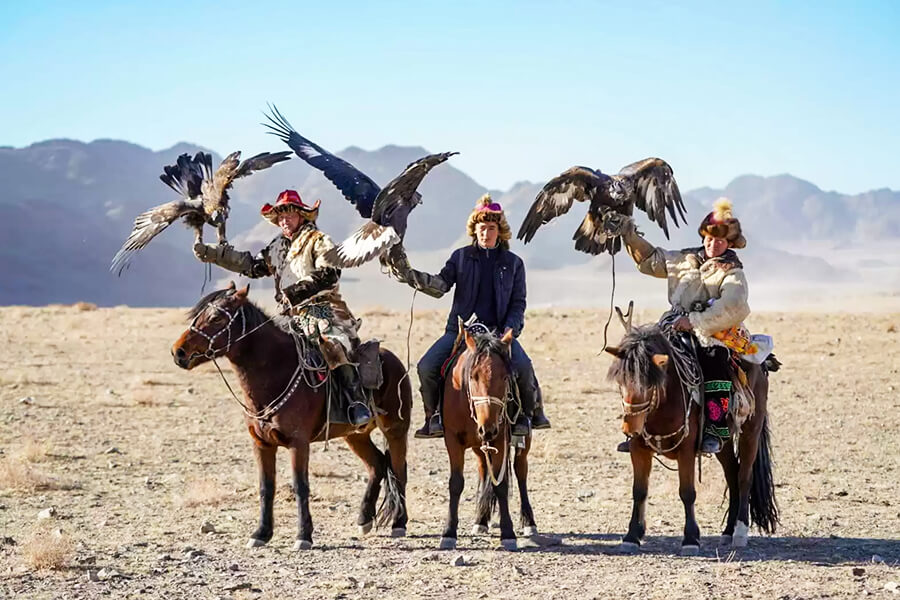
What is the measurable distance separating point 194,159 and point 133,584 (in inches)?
147

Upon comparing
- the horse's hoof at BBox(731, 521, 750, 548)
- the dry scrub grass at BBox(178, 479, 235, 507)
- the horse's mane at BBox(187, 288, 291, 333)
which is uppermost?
the horse's mane at BBox(187, 288, 291, 333)

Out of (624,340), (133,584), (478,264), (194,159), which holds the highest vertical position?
(194,159)

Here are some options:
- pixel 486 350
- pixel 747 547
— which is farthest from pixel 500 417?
pixel 747 547

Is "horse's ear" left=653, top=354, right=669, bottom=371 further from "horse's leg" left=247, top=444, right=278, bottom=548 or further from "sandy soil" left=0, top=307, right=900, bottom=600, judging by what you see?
"horse's leg" left=247, top=444, right=278, bottom=548

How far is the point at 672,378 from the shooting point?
882 cm

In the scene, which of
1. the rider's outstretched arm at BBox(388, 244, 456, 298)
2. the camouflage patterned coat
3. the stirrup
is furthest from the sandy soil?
the rider's outstretched arm at BBox(388, 244, 456, 298)

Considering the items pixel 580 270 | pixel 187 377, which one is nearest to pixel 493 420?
pixel 187 377

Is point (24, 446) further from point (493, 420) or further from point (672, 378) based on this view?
point (672, 378)

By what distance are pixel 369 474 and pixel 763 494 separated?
334 cm

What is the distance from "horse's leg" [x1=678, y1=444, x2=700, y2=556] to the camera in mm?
8734

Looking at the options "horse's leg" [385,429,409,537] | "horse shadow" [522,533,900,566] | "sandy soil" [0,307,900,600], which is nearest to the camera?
"sandy soil" [0,307,900,600]

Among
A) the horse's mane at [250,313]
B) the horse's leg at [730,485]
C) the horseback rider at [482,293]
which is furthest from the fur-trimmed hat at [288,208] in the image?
the horse's leg at [730,485]

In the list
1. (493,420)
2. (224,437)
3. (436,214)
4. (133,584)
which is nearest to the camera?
(133,584)

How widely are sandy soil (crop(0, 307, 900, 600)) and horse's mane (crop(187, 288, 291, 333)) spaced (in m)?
1.80
